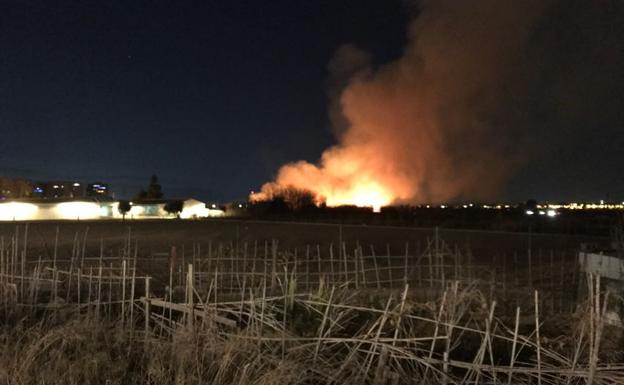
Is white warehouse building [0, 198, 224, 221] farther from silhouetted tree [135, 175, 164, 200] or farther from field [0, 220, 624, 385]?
field [0, 220, 624, 385]

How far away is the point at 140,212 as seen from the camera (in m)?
68.9

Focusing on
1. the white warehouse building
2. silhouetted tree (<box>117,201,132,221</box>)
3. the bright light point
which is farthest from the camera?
silhouetted tree (<box>117,201,132,221</box>)

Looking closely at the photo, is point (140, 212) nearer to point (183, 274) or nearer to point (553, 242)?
point (553, 242)

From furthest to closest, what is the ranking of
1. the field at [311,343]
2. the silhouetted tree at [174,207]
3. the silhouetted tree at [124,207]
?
the silhouetted tree at [174,207]
the silhouetted tree at [124,207]
the field at [311,343]

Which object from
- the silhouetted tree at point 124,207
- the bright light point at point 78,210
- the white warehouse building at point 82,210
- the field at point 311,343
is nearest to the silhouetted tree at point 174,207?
the white warehouse building at point 82,210

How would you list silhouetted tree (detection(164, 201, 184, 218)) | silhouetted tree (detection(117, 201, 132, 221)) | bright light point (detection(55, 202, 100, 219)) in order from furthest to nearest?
silhouetted tree (detection(164, 201, 184, 218)) < silhouetted tree (detection(117, 201, 132, 221)) < bright light point (detection(55, 202, 100, 219))

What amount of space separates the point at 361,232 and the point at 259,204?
35423 mm

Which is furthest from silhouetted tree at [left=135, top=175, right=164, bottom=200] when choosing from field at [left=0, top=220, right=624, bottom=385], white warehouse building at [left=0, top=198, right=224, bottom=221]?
field at [left=0, top=220, right=624, bottom=385]

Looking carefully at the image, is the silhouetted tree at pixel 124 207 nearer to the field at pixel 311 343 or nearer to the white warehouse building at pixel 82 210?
the white warehouse building at pixel 82 210

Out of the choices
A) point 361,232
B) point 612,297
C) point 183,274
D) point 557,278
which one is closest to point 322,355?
point 612,297

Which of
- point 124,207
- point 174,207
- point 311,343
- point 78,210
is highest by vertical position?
point 174,207

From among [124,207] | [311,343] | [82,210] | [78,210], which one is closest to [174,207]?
[124,207]

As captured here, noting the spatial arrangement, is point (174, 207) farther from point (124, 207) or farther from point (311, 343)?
point (311, 343)

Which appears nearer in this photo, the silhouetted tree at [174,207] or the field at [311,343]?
the field at [311,343]
